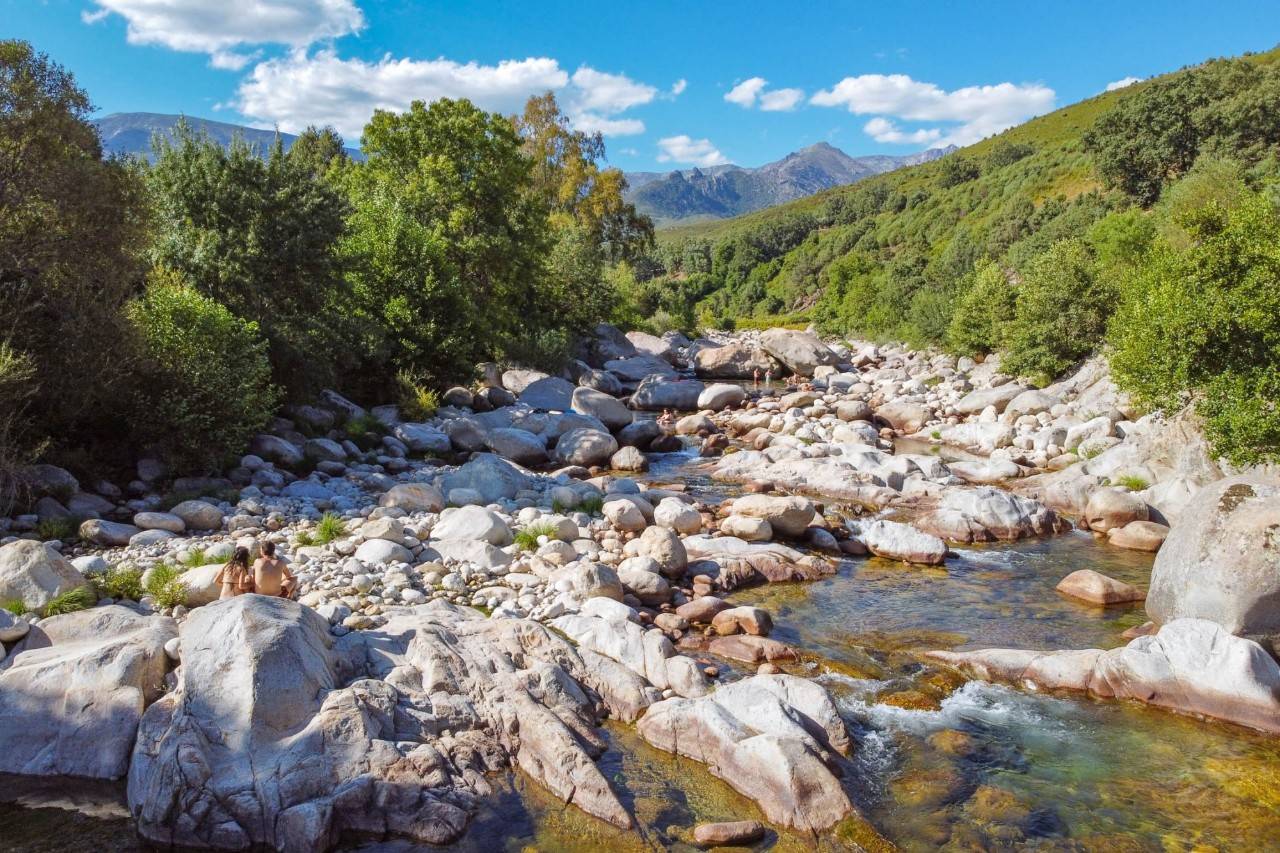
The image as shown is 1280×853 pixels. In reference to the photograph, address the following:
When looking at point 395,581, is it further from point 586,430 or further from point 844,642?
point 586,430

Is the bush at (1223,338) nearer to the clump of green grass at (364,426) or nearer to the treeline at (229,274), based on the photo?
the clump of green grass at (364,426)

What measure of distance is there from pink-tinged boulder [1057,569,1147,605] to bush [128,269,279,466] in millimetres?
16801

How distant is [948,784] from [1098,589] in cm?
728

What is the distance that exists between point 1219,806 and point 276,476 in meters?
17.5

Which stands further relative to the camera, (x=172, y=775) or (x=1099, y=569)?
(x=1099, y=569)

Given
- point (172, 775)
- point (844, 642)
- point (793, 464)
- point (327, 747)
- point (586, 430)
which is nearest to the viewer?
point (172, 775)

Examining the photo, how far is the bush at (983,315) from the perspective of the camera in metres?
39.1

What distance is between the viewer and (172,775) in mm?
7379

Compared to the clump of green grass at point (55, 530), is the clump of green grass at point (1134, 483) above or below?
below

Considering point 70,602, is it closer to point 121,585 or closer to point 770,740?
point 121,585

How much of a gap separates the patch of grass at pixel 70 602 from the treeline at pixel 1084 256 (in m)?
20.5

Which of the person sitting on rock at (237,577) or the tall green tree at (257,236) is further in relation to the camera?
the tall green tree at (257,236)

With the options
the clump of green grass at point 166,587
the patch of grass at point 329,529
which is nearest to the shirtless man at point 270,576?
the clump of green grass at point 166,587

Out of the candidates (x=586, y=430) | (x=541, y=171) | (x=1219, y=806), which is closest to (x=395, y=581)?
(x=1219, y=806)
